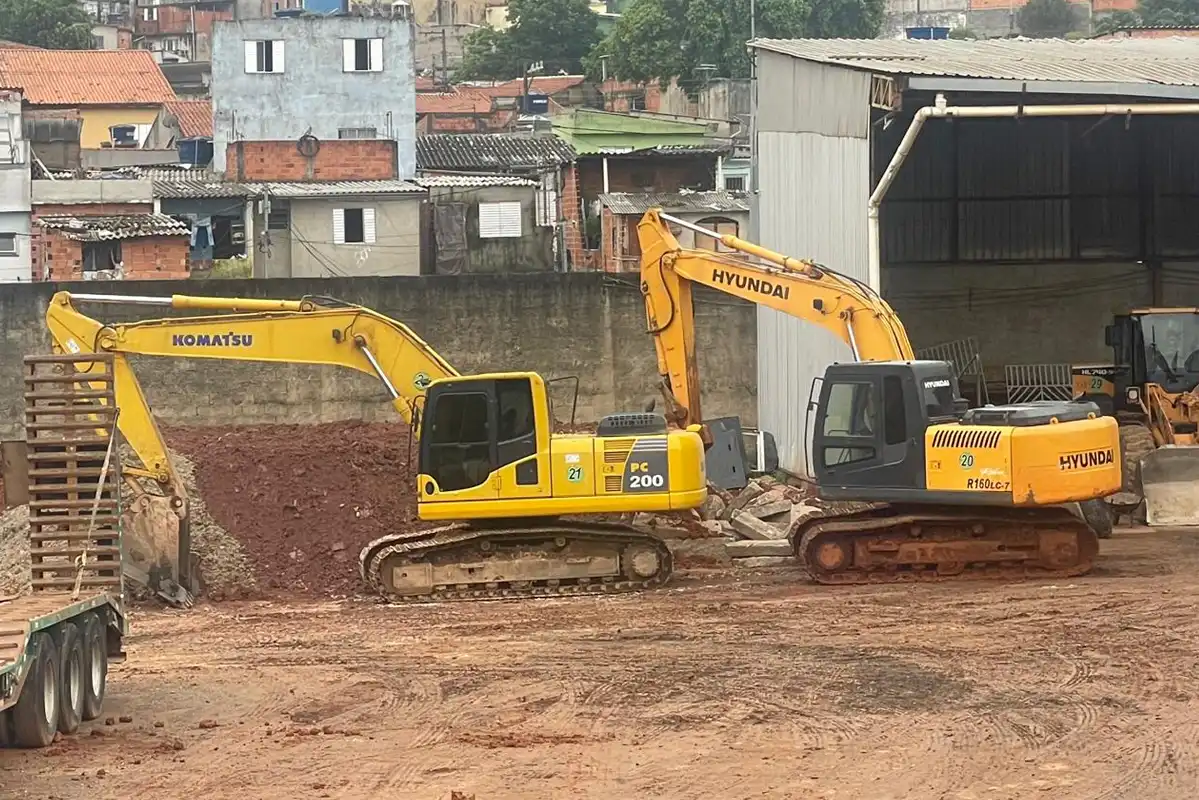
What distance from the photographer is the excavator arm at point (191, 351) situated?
63.8 ft

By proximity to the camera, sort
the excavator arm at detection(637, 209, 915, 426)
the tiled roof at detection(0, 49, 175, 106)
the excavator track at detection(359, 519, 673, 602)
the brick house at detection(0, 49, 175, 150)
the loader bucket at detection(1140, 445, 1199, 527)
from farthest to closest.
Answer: the brick house at detection(0, 49, 175, 150), the tiled roof at detection(0, 49, 175, 106), the loader bucket at detection(1140, 445, 1199, 527), the excavator arm at detection(637, 209, 915, 426), the excavator track at detection(359, 519, 673, 602)

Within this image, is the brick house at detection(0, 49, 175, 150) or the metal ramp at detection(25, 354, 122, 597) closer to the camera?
the metal ramp at detection(25, 354, 122, 597)

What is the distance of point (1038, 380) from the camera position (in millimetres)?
33250

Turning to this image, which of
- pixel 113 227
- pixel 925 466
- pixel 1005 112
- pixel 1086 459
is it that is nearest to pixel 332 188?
pixel 113 227

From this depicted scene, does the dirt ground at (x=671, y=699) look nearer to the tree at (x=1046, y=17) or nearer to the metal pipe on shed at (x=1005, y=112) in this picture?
the metal pipe on shed at (x=1005, y=112)

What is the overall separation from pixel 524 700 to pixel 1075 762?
164 inches

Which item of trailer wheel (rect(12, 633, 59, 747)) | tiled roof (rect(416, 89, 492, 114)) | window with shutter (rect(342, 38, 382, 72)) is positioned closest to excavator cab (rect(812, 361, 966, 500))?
trailer wheel (rect(12, 633, 59, 747))

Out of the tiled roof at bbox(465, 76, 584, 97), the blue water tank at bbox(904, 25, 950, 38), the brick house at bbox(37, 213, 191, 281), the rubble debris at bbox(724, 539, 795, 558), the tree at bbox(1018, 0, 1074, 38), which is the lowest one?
the rubble debris at bbox(724, 539, 795, 558)

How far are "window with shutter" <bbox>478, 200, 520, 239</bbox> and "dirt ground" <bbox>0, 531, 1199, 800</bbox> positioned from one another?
28408mm

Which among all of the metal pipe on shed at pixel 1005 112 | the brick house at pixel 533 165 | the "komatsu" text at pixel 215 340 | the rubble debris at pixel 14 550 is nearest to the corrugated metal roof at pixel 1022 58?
the metal pipe on shed at pixel 1005 112

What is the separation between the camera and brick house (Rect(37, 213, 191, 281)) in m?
39.2

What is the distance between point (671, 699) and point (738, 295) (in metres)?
7.57

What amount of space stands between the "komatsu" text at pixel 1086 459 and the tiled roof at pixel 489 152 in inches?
1236

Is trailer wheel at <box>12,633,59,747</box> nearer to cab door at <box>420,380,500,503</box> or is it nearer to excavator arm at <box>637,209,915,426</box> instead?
cab door at <box>420,380,500,503</box>
